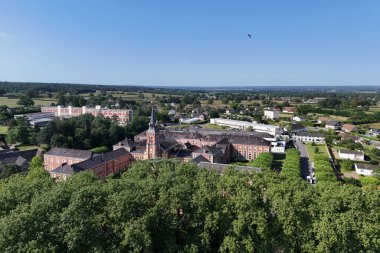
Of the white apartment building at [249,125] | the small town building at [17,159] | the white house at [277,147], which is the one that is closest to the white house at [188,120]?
the white apartment building at [249,125]

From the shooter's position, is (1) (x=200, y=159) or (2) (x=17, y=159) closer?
(1) (x=200, y=159)

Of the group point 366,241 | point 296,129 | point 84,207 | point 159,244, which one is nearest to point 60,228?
point 84,207

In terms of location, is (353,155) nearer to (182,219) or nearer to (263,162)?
(263,162)

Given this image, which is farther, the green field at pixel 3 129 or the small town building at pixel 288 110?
the small town building at pixel 288 110

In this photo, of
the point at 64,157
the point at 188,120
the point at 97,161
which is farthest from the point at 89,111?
the point at 97,161

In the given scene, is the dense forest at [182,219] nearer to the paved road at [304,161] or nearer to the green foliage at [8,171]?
the green foliage at [8,171]

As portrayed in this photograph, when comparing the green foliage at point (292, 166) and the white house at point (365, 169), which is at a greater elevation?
the green foliage at point (292, 166)

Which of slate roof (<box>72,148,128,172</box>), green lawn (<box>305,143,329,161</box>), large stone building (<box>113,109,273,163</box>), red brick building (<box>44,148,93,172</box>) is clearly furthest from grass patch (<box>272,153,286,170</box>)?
red brick building (<box>44,148,93,172</box>)
